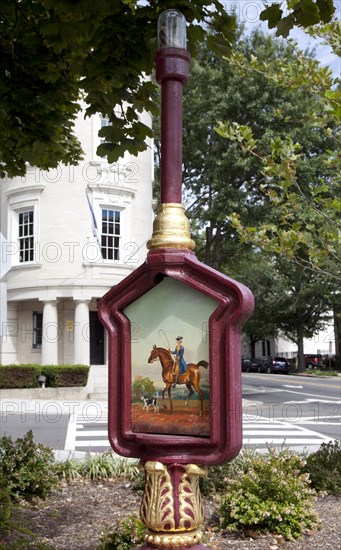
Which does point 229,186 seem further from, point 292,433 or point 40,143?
point 40,143

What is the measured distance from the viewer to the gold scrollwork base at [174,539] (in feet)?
8.90

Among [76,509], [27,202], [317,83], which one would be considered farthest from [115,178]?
[76,509]

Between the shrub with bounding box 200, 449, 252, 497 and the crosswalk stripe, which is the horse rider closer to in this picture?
the shrub with bounding box 200, 449, 252, 497

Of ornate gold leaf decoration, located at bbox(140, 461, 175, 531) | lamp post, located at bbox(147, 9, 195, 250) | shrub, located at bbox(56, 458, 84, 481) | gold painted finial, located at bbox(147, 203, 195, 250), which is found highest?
lamp post, located at bbox(147, 9, 195, 250)

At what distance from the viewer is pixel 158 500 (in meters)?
2.76

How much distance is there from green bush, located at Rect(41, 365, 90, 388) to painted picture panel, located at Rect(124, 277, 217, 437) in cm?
1852

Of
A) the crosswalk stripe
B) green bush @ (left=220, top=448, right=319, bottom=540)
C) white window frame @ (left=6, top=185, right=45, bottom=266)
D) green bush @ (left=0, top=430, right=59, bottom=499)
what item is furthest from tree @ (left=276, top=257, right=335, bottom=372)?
green bush @ (left=220, top=448, right=319, bottom=540)

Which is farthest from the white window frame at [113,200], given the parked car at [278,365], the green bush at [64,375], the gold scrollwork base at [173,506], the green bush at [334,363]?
the green bush at [334,363]

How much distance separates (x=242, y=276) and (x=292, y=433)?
30.7 metres

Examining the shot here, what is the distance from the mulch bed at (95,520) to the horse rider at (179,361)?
1995 mm

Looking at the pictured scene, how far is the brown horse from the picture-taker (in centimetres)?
279

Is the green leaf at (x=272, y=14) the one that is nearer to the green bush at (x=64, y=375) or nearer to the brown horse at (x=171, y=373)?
the brown horse at (x=171, y=373)

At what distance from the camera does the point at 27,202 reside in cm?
2291

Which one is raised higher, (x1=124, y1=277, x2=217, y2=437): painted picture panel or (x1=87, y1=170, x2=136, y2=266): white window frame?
(x1=87, y1=170, x2=136, y2=266): white window frame
